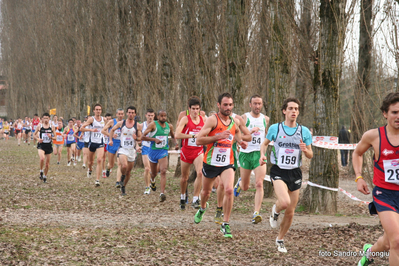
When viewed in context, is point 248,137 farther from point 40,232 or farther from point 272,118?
point 272,118

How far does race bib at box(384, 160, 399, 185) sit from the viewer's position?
206 inches

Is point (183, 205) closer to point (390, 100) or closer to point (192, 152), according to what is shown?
point (192, 152)

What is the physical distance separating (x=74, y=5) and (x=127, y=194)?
2193 centimetres

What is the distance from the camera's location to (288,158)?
739 cm

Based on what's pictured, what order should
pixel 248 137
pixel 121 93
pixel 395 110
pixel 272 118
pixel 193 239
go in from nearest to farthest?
pixel 395 110
pixel 193 239
pixel 248 137
pixel 272 118
pixel 121 93

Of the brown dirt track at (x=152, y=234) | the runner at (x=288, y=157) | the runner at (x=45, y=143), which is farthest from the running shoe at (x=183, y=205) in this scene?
the runner at (x=45, y=143)

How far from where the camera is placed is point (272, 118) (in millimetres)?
13617

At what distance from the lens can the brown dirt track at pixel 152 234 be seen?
673cm

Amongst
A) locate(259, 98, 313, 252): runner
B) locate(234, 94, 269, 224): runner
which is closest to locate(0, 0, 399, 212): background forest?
locate(234, 94, 269, 224): runner

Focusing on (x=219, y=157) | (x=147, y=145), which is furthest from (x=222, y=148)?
(x=147, y=145)

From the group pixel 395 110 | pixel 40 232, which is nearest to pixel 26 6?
pixel 40 232

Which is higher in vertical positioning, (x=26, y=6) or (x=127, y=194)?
(x=26, y=6)

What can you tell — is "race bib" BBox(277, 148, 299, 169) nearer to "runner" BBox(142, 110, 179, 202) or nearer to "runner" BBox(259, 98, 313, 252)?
"runner" BBox(259, 98, 313, 252)

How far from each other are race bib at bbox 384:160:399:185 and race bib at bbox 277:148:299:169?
2.16 metres
